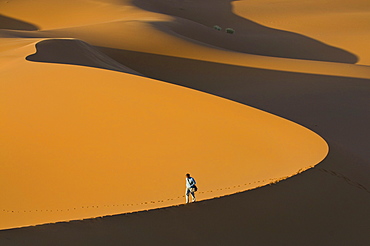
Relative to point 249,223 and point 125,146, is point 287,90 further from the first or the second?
point 249,223

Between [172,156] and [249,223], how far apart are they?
2813 millimetres

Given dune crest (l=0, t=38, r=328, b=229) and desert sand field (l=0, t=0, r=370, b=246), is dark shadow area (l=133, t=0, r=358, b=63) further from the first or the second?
dune crest (l=0, t=38, r=328, b=229)

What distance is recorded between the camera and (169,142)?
9695 mm

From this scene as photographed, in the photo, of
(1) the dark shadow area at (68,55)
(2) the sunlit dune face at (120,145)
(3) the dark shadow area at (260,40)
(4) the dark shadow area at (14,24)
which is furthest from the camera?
(4) the dark shadow area at (14,24)

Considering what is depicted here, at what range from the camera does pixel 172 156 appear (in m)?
9.23

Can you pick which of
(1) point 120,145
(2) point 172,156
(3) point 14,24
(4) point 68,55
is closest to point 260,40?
(3) point 14,24

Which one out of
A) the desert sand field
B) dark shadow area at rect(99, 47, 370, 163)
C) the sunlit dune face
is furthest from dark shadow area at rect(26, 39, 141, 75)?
dark shadow area at rect(99, 47, 370, 163)

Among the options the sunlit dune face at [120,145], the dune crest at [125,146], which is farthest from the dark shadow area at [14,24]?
the dune crest at [125,146]

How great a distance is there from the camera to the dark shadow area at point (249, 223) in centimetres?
569

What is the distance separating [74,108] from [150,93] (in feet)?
5.29

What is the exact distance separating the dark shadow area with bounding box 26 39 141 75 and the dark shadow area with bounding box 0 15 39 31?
1891 cm

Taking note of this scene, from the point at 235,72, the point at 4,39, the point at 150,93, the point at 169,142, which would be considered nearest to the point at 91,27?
the point at 4,39

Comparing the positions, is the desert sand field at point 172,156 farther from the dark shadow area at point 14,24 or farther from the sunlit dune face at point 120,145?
the dark shadow area at point 14,24

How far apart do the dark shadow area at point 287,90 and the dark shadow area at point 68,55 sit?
311 cm
